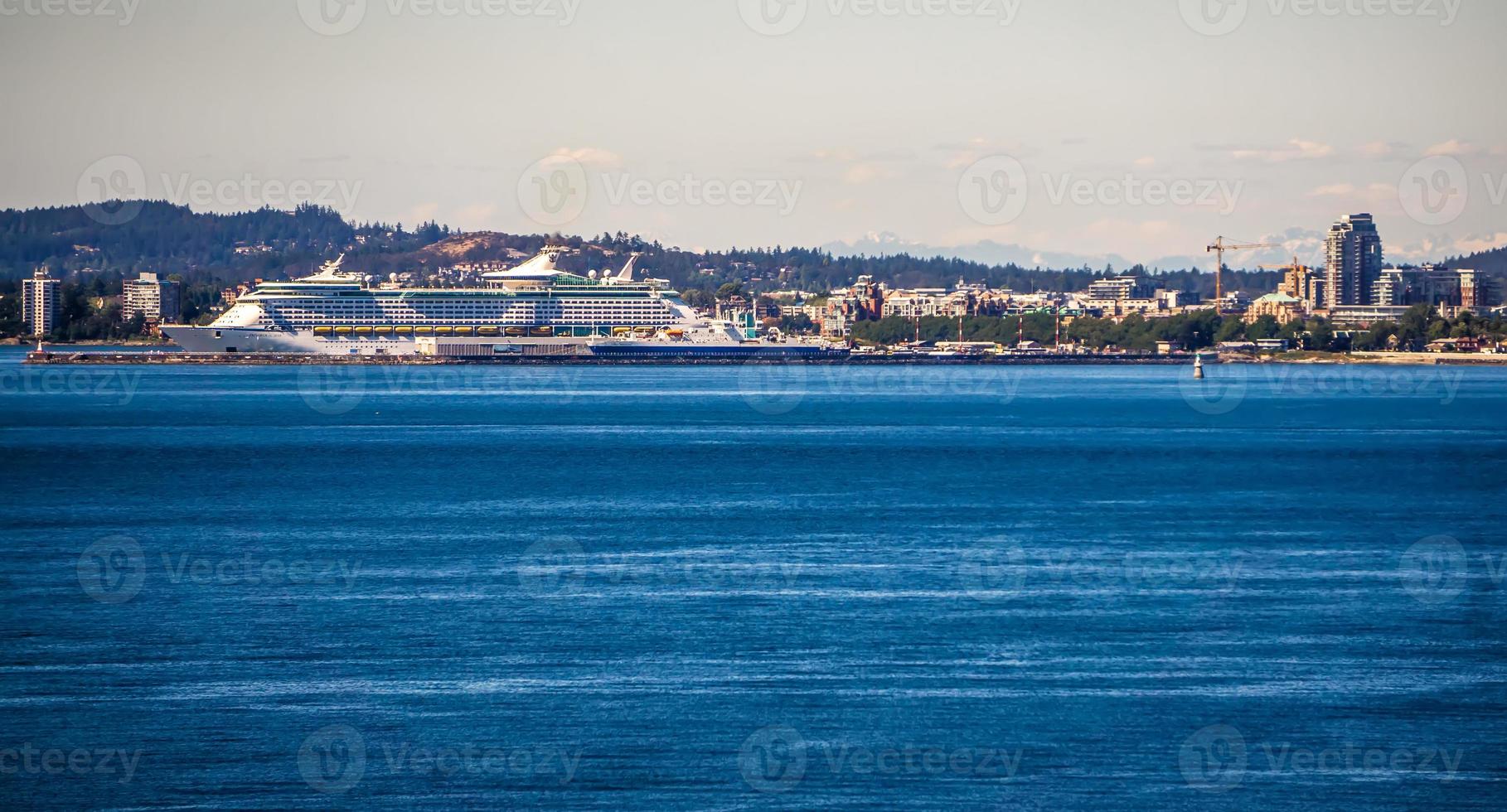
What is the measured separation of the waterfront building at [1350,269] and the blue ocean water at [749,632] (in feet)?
500

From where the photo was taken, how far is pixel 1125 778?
11961 mm

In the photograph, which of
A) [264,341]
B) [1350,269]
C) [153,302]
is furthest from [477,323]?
[1350,269]

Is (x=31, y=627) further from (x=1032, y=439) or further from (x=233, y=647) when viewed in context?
(x=1032, y=439)

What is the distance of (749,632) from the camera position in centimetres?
1633

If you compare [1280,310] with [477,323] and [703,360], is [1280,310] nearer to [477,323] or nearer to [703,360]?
[703,360]

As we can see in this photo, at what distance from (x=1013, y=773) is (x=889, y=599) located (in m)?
6.18

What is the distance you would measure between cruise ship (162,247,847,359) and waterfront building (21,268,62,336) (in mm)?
37764

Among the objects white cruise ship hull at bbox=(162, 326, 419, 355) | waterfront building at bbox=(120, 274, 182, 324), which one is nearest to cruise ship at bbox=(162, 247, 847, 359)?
white cruise ship hull at bbox=(162, 326, 419, 355)

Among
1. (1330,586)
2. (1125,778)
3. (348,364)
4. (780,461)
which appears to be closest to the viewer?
(1125,778)

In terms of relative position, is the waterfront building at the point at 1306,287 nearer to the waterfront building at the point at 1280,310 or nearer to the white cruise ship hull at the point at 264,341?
the waterfront building at the point at 1280,310

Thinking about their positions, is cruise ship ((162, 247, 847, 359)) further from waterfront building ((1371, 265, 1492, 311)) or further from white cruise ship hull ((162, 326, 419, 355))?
waterfront building ((1371, 265, 1492, 311))

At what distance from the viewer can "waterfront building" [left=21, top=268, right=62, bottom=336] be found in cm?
13025

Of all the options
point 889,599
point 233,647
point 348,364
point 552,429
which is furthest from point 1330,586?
point 348,364

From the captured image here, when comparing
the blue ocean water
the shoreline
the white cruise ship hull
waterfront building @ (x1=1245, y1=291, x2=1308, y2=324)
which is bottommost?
the blue ocean water
